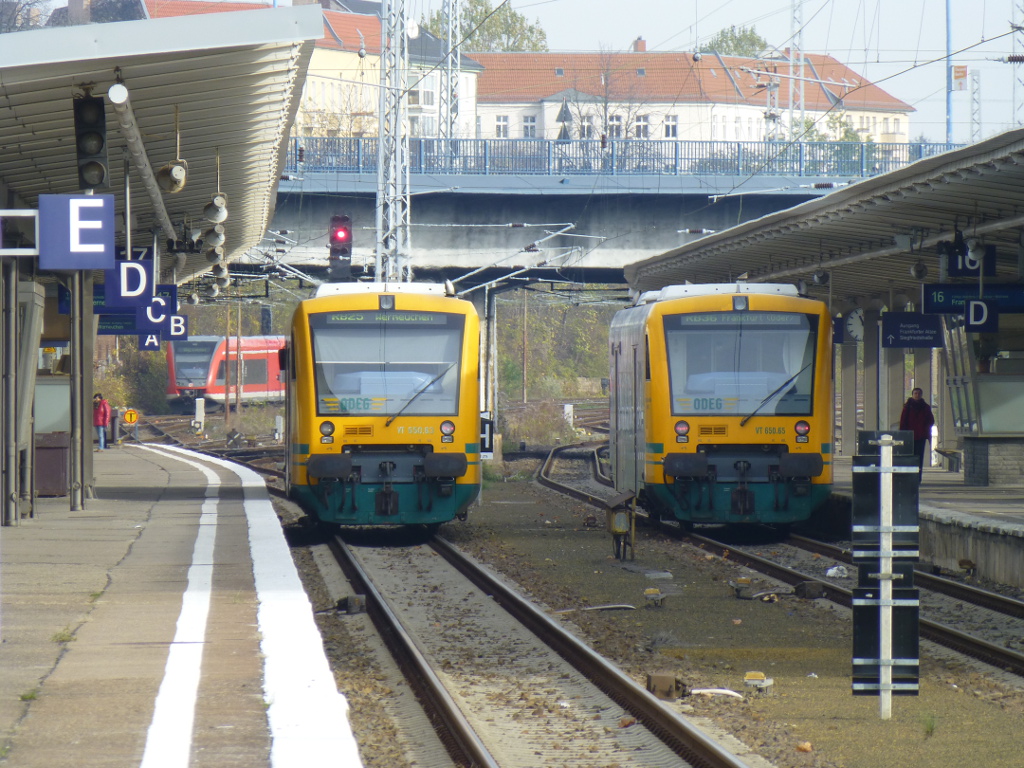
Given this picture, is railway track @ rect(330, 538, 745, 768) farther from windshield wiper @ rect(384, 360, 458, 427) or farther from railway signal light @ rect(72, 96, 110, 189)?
railway signal light @ rect(72, 96, 110, 189)

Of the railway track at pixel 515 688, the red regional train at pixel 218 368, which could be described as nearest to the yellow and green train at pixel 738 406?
the railway track at pixel 515 688

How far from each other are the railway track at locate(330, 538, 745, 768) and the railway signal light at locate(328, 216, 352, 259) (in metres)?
14.1

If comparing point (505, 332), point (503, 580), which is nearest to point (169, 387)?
point (505, 332)

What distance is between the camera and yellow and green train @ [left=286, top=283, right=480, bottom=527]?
15.5 m

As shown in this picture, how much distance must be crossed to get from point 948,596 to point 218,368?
4935 cm

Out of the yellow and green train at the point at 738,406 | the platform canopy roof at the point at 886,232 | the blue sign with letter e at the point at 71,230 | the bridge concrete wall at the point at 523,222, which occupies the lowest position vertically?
the yellow and green train at the point at 738,406

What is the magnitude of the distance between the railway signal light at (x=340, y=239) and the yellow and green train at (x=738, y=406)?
37.2ft

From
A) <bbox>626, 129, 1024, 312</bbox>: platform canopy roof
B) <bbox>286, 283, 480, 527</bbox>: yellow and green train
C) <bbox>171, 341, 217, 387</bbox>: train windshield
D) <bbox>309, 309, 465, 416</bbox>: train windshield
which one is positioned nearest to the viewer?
<bbox>626, 129, 1024, 312</bbox>: platform canopy roof

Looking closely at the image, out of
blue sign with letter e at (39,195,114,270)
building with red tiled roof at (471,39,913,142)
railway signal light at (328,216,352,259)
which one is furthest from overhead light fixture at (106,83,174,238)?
building with red tiled roof at (471,39,913,142)

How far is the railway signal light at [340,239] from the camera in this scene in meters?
26.4

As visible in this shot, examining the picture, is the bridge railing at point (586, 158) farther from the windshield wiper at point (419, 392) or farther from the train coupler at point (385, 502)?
the train coupler at point (385, 502)

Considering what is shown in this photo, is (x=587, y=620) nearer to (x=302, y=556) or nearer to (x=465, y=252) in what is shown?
(x=302, y=556)

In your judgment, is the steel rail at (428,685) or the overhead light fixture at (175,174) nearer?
the steel rail at (428,685)

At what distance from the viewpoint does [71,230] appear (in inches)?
320
